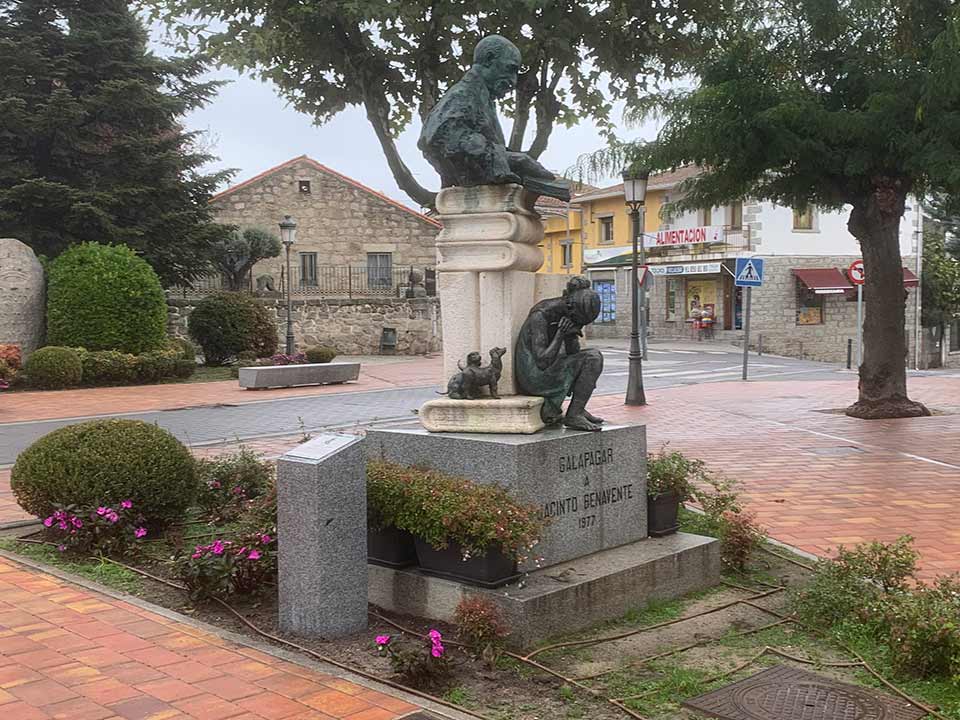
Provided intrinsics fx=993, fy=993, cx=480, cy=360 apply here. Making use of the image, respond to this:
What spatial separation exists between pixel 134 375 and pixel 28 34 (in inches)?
384

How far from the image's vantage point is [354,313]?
104 feet

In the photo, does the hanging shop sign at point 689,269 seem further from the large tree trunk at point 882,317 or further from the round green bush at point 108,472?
the round green bush at point 108,472

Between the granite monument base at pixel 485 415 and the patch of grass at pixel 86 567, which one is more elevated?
the granite monument base at pixel 485 415

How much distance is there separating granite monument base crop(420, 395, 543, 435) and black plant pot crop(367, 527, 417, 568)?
731mm

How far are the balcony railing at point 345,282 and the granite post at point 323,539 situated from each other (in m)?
27.7

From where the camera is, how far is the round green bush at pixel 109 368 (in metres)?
20.1

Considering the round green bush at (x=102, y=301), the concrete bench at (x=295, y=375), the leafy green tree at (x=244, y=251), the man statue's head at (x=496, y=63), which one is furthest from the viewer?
the leafy green tree at (x=244, y=251)

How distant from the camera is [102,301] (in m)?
21.2

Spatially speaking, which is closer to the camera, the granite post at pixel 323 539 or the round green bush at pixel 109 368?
the granite post at pixel 323 539

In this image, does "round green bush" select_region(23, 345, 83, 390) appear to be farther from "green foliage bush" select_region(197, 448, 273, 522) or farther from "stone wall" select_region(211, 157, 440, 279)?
"stone wall" select_region(211, 157, 440, 279)

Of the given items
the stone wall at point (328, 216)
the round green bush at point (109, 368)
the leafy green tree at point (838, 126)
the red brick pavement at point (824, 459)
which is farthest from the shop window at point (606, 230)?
the leafy green tree at point (838, 126)

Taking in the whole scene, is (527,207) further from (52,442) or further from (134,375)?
(134,375)

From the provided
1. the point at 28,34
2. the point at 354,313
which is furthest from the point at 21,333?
the point at 354,313

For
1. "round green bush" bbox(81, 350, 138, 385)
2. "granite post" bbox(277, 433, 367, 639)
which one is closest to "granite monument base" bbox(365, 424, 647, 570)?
"granite post" bbox(277, 433, 367, 639)
